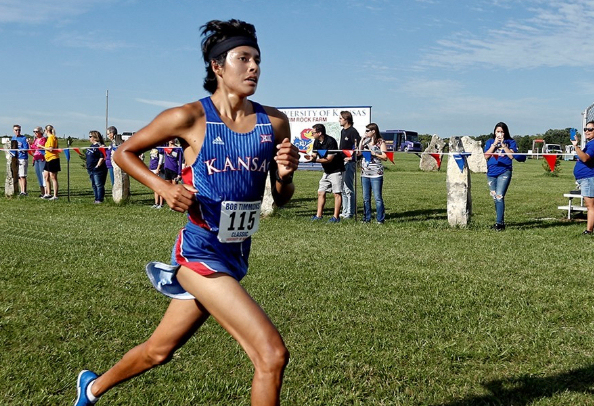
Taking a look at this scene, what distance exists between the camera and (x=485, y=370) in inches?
194

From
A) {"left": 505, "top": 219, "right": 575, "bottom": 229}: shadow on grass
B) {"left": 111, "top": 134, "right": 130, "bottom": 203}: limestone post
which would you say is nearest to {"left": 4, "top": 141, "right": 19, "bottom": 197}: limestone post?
{"left": 111, "top": 134, "right": 130, "bottom": 203}: limestone post

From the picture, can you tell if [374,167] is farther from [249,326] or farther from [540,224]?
[249,326]

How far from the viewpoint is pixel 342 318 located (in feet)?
20.4

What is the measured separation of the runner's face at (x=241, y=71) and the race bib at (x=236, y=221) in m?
0.63

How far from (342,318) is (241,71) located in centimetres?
333

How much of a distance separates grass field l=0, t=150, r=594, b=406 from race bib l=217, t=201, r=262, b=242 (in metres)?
1.45

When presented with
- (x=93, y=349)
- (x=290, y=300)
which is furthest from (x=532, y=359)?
(x=93, y=349)

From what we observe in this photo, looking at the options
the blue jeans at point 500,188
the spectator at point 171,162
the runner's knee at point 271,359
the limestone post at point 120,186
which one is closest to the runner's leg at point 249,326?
the runner's knee at point 271,359

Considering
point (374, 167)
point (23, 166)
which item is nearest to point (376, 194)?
point (374, 167)

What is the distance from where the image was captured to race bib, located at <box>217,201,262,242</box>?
3391 mm

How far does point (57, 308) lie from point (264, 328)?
4.07 m

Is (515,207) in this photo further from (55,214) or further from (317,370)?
(317,370)

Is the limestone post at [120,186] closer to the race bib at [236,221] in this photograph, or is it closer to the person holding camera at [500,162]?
the person holding camera at [500,162]

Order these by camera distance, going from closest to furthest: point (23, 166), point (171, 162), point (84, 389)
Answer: point (84, 389) → point (171, 162) → point (23, 166)
